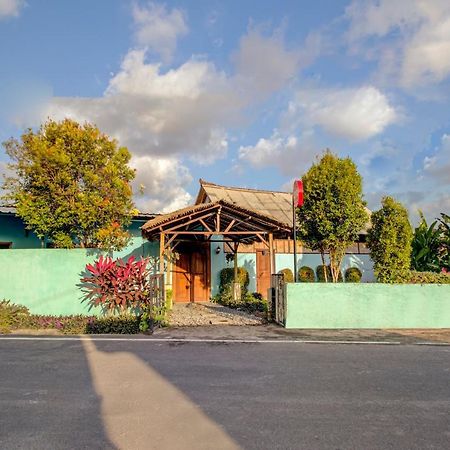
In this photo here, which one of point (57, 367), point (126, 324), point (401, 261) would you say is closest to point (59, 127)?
point (126, 324)

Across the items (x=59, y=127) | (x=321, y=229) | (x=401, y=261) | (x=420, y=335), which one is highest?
(x=59, y=127)

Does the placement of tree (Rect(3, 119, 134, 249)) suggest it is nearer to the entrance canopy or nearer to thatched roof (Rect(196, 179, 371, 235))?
the entrance canopy

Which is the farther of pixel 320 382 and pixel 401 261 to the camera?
pixel 401 261

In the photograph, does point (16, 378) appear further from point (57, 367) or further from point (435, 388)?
point (435, 388)

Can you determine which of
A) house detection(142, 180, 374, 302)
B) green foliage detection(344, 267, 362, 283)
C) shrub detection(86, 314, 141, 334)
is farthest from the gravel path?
green foliage detection(344, 267, 362, 283)

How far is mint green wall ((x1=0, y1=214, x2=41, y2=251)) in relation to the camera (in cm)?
1551

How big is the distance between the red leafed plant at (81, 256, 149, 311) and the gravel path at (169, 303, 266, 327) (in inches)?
54.1

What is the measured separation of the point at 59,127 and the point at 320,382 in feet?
38.5

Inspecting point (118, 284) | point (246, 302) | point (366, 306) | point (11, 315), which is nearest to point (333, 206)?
point (366, 306)

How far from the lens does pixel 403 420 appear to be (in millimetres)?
4148

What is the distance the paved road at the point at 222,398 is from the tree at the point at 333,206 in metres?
4.70

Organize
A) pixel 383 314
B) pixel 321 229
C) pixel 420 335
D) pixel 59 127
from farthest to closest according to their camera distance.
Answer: pixel 59 127
pixel 321 229
pixel 383 314
pixel 420 335

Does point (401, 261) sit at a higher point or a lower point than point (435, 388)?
higher

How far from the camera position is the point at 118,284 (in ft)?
36.7
